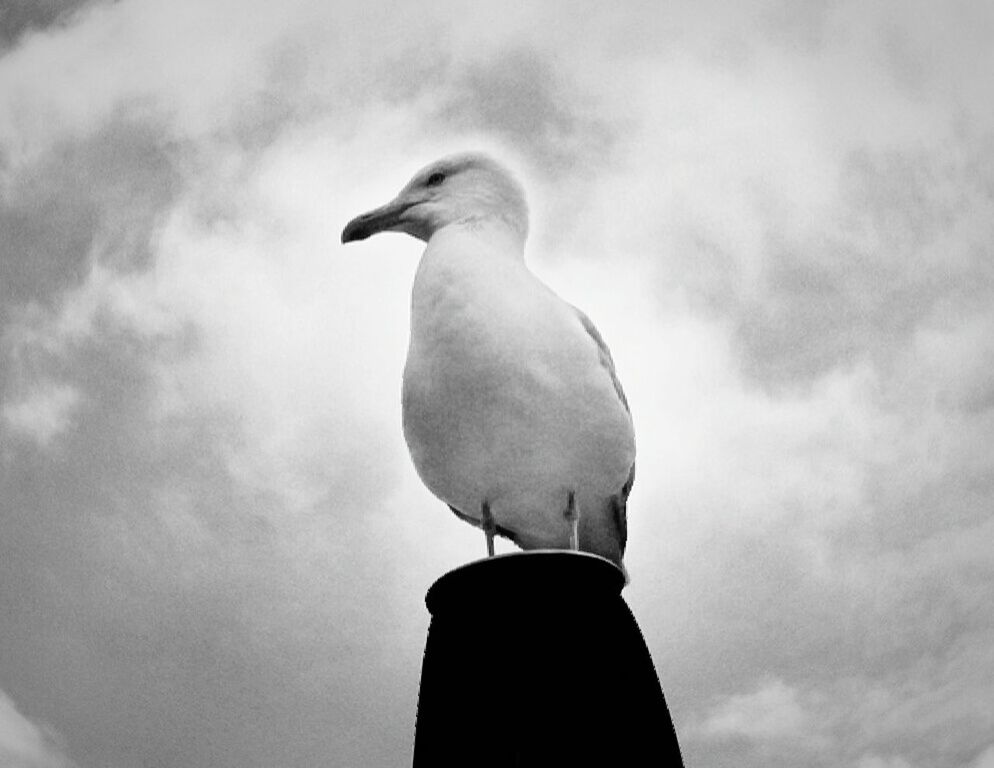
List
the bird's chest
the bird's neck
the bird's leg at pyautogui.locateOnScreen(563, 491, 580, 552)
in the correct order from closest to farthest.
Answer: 1. the bird's chest
2. the bird's leg at pyautogui.locateOnScreen(563, 491, 580, 552)
3. the bird's neck

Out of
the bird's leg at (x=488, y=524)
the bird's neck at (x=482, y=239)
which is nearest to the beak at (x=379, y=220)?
the bird's neck at (x=482, y=239)

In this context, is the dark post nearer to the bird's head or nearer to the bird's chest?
the bird's chest

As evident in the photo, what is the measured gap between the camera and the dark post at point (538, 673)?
6.34ft

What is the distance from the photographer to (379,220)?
295cm

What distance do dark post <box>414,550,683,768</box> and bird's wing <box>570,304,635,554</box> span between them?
69 centimetres

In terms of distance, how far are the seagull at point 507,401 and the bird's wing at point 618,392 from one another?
0.01 meters

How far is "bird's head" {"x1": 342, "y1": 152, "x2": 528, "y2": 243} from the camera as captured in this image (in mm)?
2865

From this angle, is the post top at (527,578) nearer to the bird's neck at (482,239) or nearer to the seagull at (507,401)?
the seagull at (507,401)

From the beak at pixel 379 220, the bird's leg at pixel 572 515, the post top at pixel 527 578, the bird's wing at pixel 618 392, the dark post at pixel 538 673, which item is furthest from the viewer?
the beak at pixel 379 220

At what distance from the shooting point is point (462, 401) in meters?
2.47

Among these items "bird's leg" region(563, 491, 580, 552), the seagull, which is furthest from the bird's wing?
"bird's leg" region(563, 491, 580, 552)

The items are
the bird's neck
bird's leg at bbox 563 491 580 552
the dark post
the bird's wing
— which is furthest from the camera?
the bird's wing

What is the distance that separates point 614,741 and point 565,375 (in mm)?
897

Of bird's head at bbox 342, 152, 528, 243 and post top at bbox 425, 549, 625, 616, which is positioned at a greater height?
bird's head at bbox 342, 152, 528, 243
